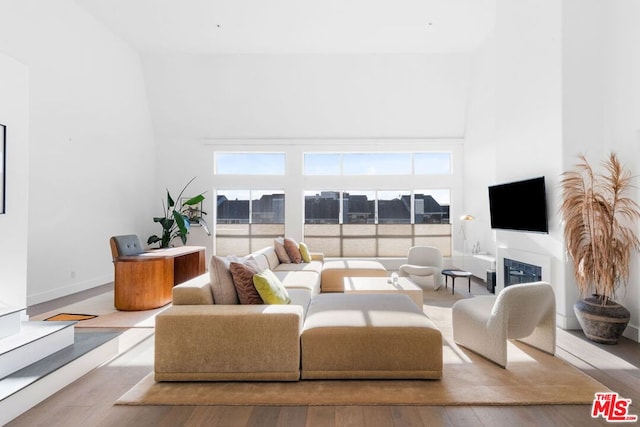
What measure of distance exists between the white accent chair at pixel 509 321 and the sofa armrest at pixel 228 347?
165 centimetres

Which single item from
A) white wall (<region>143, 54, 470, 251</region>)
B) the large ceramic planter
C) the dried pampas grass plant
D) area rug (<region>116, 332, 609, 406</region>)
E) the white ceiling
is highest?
the white ceiling

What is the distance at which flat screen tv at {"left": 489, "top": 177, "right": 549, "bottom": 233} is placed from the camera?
4.04m

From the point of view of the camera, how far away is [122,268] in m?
4.46

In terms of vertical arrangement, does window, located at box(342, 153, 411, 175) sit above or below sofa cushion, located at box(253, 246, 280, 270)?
above

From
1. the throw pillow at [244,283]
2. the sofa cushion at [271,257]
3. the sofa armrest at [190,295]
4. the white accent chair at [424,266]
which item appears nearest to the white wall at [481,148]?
the white accent chair at [424,266]

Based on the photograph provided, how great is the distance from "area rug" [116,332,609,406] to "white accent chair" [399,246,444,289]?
3.12 m

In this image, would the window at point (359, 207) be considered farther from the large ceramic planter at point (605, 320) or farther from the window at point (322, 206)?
the large ceramic planter at point (605, 320)

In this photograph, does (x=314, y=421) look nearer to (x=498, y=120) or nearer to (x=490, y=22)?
(x=498, y=120)

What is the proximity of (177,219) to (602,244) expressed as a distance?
6.74 meters

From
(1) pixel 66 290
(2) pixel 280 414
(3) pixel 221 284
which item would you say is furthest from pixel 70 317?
(2) pixel 280 414

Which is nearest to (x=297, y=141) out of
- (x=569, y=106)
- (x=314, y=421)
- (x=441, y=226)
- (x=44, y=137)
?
(x=441, y=226)

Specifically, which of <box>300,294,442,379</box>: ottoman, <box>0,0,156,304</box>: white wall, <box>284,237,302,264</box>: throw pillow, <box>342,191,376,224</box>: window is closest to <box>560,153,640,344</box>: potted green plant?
<box>300,294,442,379</box>: ottoman

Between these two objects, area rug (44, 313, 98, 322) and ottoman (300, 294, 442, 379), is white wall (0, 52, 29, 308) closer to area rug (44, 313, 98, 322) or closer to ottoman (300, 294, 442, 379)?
area rug (44, 313, 98, 322)

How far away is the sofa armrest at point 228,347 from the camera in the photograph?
97.3 inches
